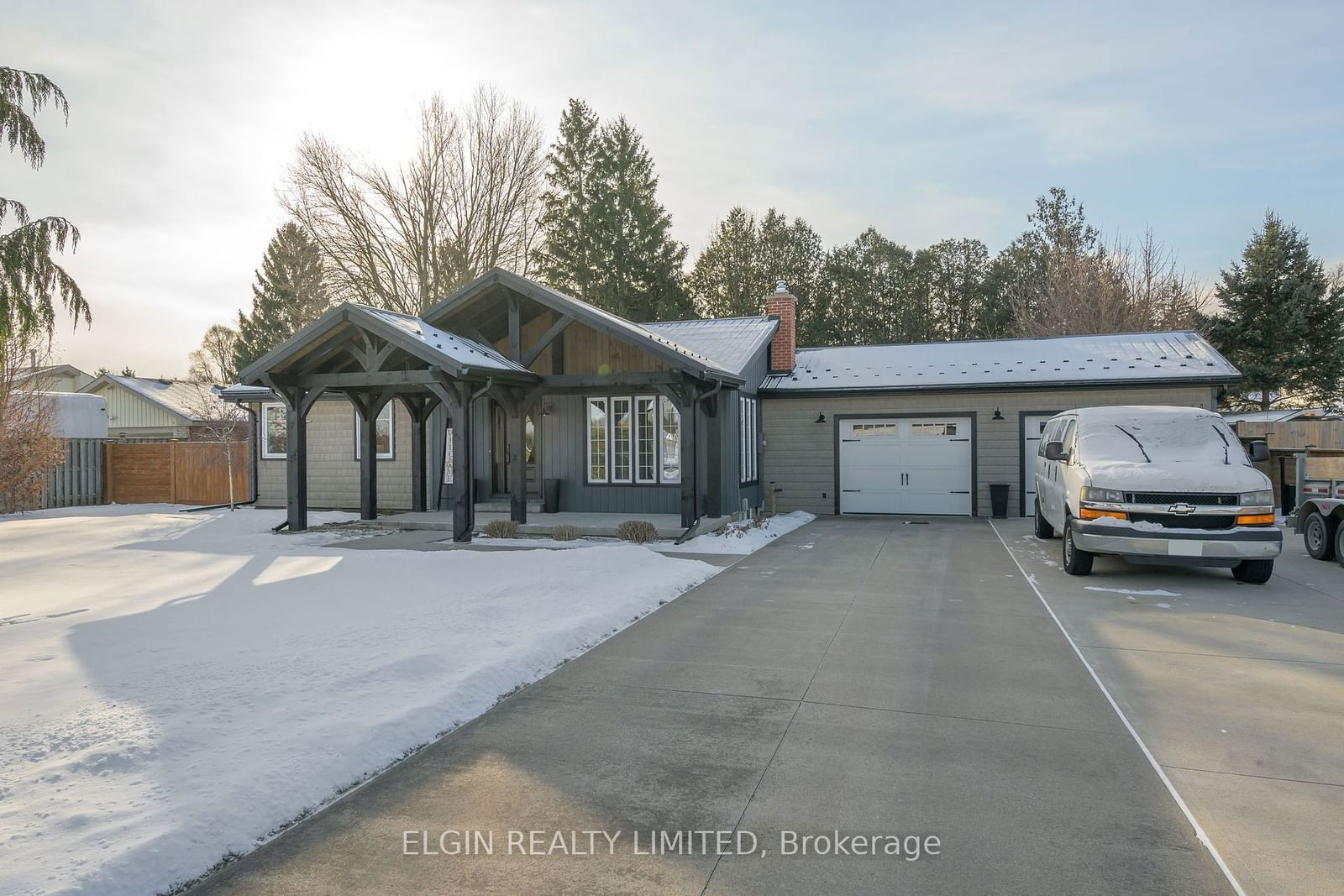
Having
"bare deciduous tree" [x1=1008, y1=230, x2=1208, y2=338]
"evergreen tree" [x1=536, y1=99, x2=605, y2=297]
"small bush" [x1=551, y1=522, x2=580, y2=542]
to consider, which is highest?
"evergreen tree" [x1=536, y1=99, x2=605, y2=297]

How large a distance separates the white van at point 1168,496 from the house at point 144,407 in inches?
1458

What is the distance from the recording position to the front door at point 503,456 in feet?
56.1

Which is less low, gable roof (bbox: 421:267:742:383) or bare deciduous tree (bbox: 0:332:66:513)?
gable roof (bbox: 421:267:742:383)

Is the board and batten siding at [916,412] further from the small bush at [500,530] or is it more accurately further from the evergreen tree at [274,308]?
the evergreen tree at [274,308]

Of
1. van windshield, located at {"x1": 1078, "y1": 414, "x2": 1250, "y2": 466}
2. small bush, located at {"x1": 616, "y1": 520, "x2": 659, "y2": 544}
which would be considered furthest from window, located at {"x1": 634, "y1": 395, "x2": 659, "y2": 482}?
van windshield, located at {"x1": 1078, "y1": 414, "x2": 1250, "y2": 466}

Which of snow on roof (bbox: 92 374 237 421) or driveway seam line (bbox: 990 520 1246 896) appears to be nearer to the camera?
driveway seam line (bbox: 990 520 1246 896)

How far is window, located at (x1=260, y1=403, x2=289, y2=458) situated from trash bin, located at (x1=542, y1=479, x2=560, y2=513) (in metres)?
7.47

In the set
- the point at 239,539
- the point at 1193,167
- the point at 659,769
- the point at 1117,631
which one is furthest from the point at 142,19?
the point at 1193,167

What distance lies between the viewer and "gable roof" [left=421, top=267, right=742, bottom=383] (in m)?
13.0

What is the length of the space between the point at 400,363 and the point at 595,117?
2584 cm

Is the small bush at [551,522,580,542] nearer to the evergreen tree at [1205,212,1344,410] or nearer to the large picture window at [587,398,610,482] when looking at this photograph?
the large picture window at [587,398,610,482]

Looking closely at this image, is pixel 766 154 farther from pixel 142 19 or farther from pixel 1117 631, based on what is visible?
pixel 1117 631

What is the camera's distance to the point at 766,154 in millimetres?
16703

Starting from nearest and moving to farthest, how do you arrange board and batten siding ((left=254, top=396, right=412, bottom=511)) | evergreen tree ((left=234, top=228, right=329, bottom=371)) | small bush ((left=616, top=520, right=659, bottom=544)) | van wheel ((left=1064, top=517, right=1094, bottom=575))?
van wheel ((left=1064, top=517, right=1094, bottom=575))
small bush ((left=616, top=520, right=659, bottom=544))
board and batten siding ((left=254, top=396, right=412, bottom=511))
evergreen tree ((left=234, top=228, right=329, bottom=371))
